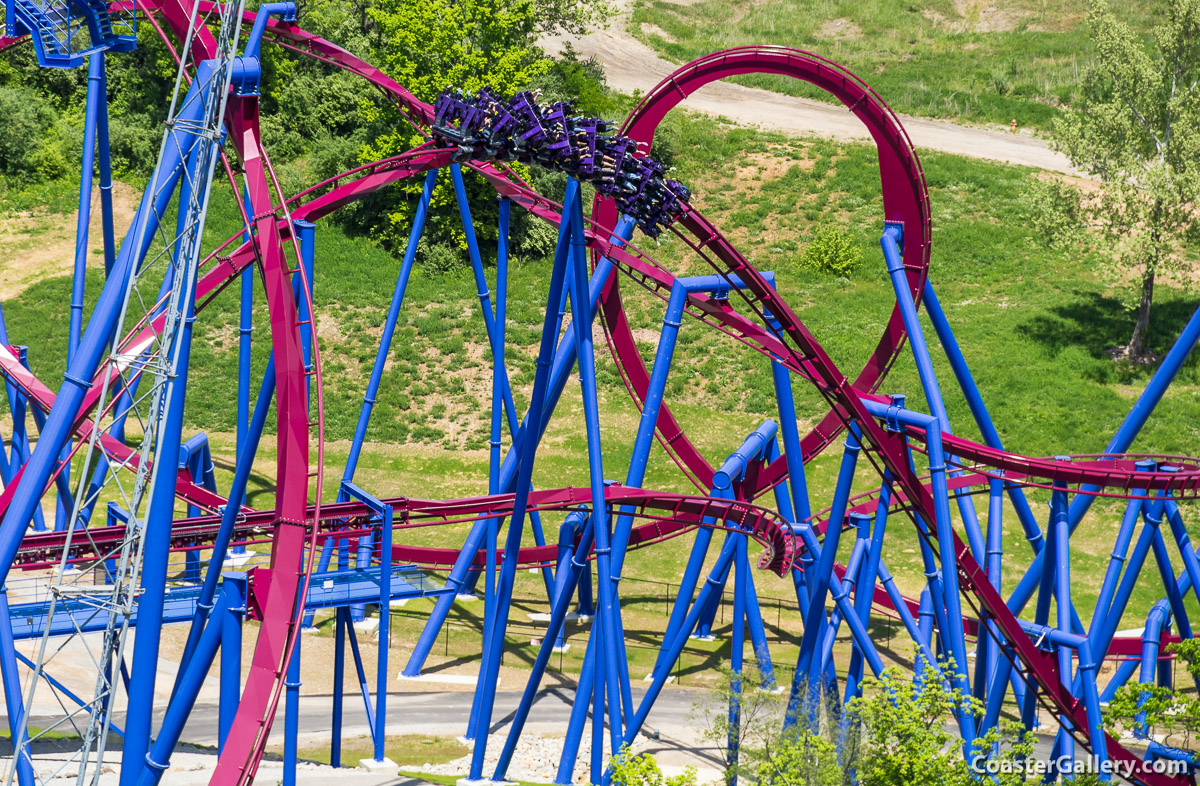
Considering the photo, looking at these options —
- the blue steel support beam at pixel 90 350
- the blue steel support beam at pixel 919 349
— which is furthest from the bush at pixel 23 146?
the blue steel support beam at pixel 919 349

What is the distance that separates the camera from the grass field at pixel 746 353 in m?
32.8

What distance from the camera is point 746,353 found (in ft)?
131

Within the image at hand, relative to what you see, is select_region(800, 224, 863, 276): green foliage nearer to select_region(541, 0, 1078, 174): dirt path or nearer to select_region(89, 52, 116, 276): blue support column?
select_region(541, 0, 1078, 174): dirt path

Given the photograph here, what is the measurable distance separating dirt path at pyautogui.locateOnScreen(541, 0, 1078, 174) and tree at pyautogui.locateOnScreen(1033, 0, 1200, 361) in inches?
438

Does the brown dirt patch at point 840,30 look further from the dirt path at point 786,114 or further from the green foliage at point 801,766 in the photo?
the green foliage at point 801,766

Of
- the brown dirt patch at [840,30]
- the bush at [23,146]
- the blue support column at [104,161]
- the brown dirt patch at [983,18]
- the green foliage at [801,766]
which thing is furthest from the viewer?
the brown dirt patch at [983,18]

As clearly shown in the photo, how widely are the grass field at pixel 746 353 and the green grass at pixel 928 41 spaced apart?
24.8 ft

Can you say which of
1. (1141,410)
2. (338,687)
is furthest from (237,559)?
(1141,410)

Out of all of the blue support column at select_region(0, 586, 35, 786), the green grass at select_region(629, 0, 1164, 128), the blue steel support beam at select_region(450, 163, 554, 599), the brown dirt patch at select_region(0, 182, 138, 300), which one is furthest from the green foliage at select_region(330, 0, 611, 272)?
the blue support column at select_region(0, 586, 35, 786)

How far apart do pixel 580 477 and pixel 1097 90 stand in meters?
20.3

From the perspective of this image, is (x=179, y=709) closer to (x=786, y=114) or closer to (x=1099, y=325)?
(x=1099, y=325)

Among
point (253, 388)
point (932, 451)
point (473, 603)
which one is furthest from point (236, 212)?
point (932, 451)

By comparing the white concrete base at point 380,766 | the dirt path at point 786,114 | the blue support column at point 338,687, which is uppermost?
the dirt path at point 786,114

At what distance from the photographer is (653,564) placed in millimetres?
29531
